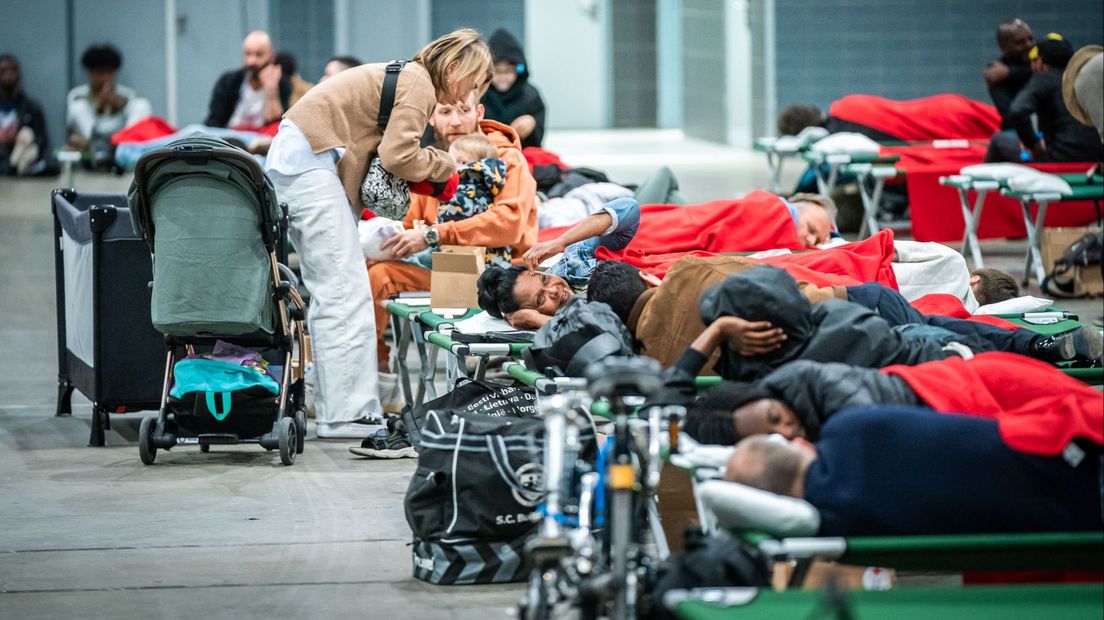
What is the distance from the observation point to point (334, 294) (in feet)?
17.6

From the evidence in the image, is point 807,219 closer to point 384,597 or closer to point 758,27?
point 384,597

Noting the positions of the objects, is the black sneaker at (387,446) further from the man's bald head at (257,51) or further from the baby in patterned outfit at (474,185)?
the man's bald head at (257,51)

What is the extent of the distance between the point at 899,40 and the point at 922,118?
163 inches

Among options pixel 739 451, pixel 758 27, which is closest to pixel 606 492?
pixel 739 451

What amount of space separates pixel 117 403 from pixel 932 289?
2.91 metres

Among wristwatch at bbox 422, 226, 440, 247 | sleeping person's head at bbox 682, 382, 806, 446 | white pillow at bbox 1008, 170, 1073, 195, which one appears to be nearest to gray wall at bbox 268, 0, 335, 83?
white pillow at bbox 1008, 170, 1073, 195

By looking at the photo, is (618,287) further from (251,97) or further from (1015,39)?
(251,97)

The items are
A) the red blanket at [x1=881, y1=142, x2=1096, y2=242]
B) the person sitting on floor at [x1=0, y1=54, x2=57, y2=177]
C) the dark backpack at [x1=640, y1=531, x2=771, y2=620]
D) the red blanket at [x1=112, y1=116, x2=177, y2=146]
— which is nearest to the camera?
the dark backpack at [x1=640, y1=531, x2=771, y2=620]

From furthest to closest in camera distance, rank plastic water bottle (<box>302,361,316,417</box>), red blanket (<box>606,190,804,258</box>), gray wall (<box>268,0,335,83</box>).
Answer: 1. gray wall (<box>268,0,335,83</box>)
2. red blanket (<box>606,190,804,258</box>)
3. plastic water bottle (<box>302,361,316,417</box>)

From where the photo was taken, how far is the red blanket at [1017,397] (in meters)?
3.16

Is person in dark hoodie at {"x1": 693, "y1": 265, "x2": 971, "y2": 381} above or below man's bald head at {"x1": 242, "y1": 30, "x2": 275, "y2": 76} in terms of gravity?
below

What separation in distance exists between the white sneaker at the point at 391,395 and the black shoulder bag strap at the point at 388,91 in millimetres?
1108

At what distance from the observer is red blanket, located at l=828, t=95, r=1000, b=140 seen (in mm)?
11172

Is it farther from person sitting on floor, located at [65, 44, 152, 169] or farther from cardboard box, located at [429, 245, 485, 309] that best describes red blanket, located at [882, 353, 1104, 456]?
person sitting on floor, located at [65, 44, 152, 169]
